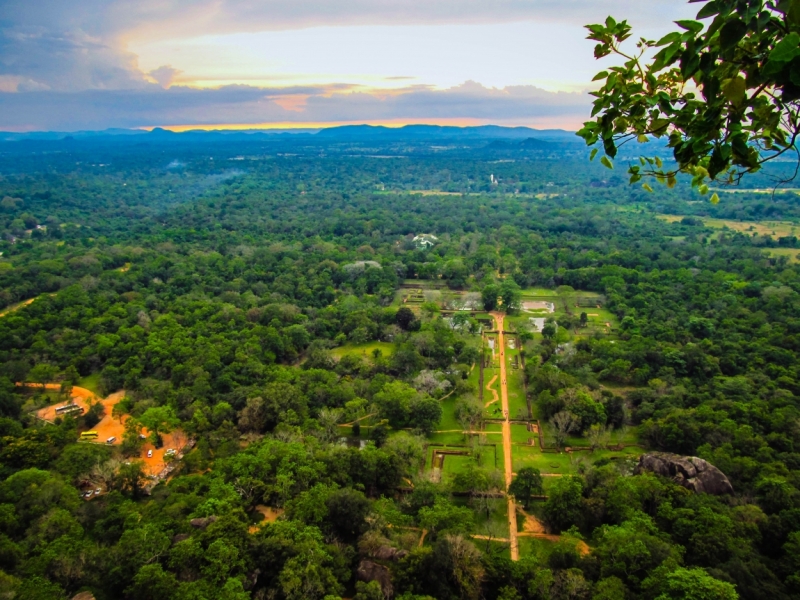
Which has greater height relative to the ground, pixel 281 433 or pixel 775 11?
pixel 775 11

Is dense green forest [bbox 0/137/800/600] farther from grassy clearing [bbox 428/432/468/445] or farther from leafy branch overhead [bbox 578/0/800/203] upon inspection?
leafy branch overhead [bbox 578/0/800/203]

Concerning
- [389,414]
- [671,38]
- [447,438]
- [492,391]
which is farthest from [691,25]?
[492,391]

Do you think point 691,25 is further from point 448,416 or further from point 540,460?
point 448,416

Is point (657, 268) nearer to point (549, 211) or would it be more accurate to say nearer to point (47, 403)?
point (549, 211)

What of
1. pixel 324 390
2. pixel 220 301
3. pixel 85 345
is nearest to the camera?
pixel 324 390

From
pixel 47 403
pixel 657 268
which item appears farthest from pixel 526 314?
pixel 47 403

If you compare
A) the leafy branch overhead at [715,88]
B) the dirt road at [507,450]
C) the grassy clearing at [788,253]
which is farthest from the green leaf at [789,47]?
the grassy clearing at [788,253]

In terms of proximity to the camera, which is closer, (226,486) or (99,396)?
(226,486)
